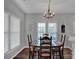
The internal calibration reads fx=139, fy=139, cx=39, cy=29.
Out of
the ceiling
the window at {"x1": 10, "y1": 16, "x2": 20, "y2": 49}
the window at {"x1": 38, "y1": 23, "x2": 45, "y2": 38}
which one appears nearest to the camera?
the ceiling

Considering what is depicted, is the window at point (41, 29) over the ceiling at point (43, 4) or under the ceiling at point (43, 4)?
under

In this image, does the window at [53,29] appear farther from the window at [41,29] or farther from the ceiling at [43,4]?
the ceiling at [43,4]

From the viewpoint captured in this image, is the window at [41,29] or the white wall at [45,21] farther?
the window at [41,29]


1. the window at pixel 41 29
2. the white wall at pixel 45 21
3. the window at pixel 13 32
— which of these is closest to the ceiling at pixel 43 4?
the window at pixel 13 32

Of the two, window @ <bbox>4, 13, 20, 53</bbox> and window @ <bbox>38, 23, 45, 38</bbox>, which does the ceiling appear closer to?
window @ <bbox>4, 13, 20, 53</bbox>

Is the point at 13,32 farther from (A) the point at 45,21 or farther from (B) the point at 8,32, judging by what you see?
(A) the point at 45,21

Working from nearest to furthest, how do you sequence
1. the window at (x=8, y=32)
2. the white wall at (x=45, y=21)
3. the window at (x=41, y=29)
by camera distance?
the window at (x=8, y=32)
the white wall at (x=45, y=21)
the window at (x=41, y=29)

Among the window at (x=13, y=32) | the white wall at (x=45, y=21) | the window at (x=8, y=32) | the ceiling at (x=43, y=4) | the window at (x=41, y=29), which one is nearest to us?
the window at (x=8, y=32)

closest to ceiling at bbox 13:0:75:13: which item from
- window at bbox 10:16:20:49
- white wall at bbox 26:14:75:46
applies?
window at bbox 10:16:20:49

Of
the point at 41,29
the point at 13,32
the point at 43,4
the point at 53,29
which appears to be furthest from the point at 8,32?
the point at 53,29

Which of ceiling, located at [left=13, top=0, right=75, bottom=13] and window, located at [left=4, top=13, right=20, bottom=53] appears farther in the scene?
ceiling, located at [left=13, top=0, right=75, bottom=13]
